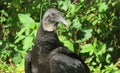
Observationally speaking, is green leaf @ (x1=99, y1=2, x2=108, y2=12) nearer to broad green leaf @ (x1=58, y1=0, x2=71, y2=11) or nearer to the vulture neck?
broad green leaf @ (x1=58, y1=0, x2=71, y2=11)

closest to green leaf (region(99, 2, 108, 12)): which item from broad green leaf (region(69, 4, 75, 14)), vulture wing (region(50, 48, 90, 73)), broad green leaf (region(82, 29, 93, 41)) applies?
broad green leaf (region(82, 29, 93, 41))

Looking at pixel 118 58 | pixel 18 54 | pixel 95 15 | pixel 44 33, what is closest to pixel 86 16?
pixel 95 15

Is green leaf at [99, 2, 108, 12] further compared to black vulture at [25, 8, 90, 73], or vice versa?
green leaf at [99, 2, 108, 12]

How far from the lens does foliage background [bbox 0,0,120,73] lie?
618 cm

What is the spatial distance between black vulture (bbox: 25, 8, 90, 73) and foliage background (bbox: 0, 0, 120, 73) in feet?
2.83

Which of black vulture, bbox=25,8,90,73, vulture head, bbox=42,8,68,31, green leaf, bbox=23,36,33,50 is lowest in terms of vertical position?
green leaf, bbox=23,36,33,50

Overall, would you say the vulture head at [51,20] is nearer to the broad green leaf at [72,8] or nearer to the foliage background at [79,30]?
the foliage background at [79,30]

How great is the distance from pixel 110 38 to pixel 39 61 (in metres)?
2.11

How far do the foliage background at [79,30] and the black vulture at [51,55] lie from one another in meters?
0.86

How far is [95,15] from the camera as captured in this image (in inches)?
261

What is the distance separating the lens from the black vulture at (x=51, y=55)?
4.77 metres

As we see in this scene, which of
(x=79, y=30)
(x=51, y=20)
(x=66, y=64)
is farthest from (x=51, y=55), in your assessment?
(x=79, y=30)

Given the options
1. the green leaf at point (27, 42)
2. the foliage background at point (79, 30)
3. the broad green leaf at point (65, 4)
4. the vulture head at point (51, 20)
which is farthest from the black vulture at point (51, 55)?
the broad green leaf at point (65, 4)

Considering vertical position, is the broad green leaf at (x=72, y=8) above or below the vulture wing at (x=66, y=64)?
above
